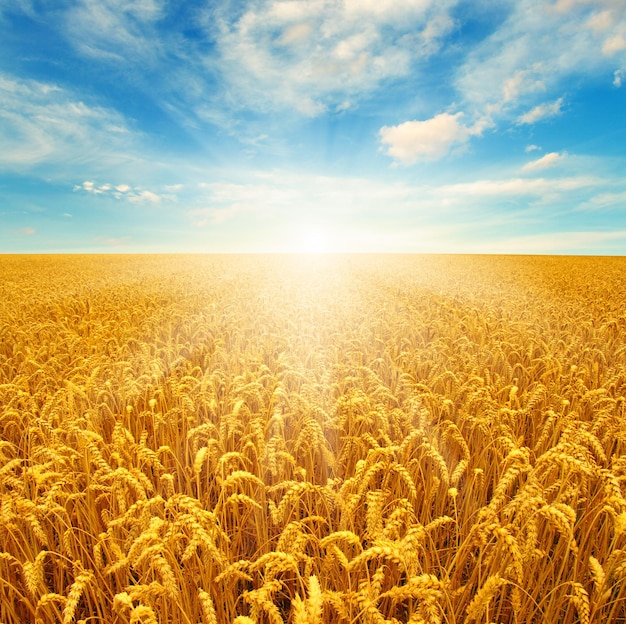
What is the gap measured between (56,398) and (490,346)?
5365mm

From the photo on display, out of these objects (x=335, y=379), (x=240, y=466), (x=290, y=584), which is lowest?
(x=290, y=584)

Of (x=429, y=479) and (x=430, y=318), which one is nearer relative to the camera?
(x=429, y=479)

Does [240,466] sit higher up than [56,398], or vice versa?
[56,398]

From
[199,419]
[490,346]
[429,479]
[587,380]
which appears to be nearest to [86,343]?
[199,419]

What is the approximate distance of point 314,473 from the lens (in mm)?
3004

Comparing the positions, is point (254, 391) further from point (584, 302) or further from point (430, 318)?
point (584, 302)

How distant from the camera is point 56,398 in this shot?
3.43 m

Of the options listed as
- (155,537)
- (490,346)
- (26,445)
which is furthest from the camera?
(490,346)

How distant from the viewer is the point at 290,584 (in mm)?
2330

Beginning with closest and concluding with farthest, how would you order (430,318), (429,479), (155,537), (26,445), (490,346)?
(155,537), (429,479), (26,445), (490,346), (430,318)

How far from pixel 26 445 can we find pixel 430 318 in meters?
6.81

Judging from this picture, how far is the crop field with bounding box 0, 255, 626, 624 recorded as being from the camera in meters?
1.71

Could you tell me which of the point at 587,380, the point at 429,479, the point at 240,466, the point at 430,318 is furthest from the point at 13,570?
the point at 430,318

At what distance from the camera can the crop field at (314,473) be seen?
1.71 metres
